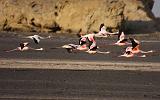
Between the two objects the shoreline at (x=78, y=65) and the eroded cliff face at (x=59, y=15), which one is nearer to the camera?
the shoreline at (x=78, y=65)

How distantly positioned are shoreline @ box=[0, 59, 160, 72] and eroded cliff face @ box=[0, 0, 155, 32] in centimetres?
2412

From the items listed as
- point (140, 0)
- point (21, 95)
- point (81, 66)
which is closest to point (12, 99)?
point (21, 95)

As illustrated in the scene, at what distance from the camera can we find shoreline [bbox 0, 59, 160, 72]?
55.8 feet

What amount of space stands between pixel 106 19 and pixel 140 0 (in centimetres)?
2533

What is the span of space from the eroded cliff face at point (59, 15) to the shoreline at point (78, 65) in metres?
24.1

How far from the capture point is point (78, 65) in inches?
696

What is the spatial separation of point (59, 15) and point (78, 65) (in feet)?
87.4

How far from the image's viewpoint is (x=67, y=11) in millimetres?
44812

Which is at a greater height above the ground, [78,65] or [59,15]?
[78,65]

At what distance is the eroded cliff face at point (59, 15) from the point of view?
43.2 m

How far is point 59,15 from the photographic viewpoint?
44094mm

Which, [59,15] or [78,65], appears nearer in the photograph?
[78,65]

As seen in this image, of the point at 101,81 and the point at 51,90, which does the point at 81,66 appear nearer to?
the point at 101,81

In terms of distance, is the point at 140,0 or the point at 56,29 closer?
the point at 56,29
